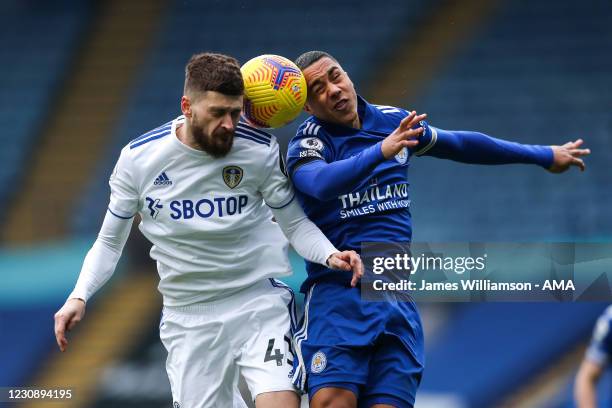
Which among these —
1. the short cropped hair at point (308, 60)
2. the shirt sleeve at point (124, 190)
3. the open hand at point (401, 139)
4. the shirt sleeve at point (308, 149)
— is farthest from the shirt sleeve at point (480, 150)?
the shirt sleeve at point (124, 190)

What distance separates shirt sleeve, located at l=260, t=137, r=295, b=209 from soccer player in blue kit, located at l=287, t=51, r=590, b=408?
52 mm

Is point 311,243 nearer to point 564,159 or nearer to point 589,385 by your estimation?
point 564,159

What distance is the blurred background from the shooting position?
31.3ft

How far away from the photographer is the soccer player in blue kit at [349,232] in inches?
179

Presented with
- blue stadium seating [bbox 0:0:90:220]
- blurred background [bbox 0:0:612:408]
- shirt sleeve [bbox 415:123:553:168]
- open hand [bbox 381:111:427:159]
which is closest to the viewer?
open hand [bbox 381:111:427:159]

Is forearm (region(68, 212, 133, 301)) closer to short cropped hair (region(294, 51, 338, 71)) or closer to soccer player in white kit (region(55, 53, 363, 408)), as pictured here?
soccer player in white kit (region(55, 53, 363, 408))

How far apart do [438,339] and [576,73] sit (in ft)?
10.6

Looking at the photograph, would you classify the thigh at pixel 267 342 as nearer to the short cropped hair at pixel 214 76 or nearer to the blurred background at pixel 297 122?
the short cropped hair at pixel 214 76

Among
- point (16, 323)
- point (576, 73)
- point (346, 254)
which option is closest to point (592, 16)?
point (576, 73)

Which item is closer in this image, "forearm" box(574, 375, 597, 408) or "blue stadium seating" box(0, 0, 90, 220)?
"forearm" box(574, 375, 597, 408)

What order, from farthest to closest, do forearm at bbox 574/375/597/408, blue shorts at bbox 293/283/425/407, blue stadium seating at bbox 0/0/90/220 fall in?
1. blue stadium seating at bbox 0/0/90/220
2. forearm at bbox 574/375/597/408
3. blue shorts at bbox 293/283/425/407

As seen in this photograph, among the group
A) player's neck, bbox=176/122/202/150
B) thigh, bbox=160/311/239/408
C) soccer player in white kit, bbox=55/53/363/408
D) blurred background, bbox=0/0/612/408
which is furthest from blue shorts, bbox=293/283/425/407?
blurred background, bbox=0/0/612/408

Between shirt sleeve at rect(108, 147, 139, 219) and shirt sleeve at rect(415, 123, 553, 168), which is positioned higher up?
shirt sleeve at rect(415, 123, 553, 168)

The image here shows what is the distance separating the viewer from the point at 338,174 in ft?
14.5
